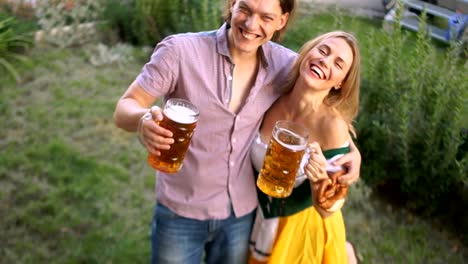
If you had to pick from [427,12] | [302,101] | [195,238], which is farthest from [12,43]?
[427,12]

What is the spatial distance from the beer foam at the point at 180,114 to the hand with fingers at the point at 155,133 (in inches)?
1.3

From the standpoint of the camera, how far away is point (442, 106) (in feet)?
11.0

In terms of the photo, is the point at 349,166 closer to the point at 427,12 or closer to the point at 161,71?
the point at 161,71

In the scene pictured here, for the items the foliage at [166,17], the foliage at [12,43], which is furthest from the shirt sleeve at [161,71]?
the foliage at [12,43]

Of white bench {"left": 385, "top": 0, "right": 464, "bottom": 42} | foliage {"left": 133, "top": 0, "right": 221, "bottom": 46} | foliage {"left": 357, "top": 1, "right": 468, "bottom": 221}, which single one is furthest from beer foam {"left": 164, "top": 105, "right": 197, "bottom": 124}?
white bench {"left": 385, "top": 0, "right": 464, "bottom": 42}

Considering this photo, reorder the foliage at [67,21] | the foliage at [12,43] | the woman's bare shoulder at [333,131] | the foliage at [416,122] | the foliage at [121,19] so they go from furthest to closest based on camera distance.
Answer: the foliage at [121,19], the foliage at [67,21], the foliage at [12,43], the foliage at [416,122], the woman's bare shoulder at [333,131]

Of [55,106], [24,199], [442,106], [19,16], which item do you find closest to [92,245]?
[24,199]

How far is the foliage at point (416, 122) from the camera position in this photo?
11.0ft

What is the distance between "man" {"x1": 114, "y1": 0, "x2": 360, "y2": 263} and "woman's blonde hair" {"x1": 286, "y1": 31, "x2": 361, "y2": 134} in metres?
0.09

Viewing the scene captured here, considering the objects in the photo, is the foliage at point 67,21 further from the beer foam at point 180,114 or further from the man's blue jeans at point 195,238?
the beer foam at point 180,114

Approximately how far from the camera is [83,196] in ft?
11.5

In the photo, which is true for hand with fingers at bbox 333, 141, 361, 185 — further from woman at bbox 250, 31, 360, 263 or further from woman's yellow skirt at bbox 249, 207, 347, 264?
woman's yellow skirt at bbox 249, 207, 347, 264

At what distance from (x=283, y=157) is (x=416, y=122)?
7.46ft

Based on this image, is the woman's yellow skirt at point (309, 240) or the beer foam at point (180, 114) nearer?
the beer foam at point (180, 114)
